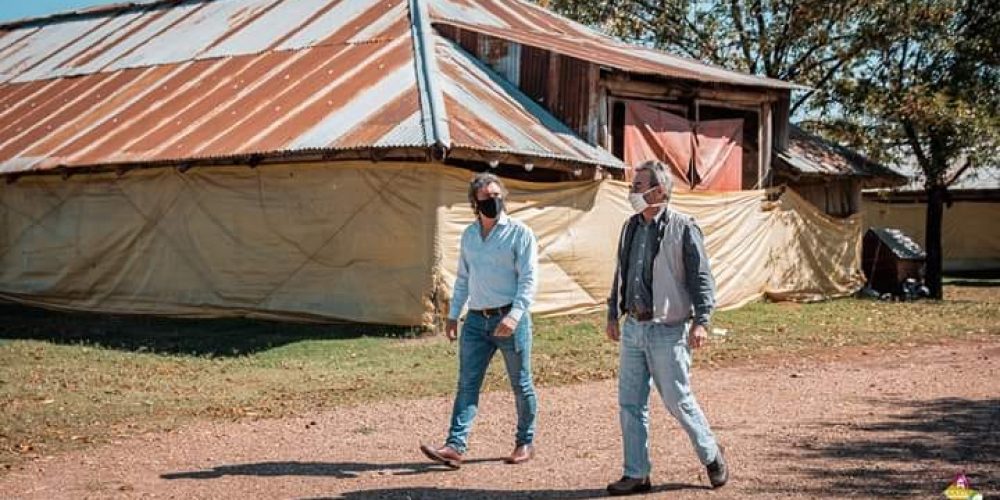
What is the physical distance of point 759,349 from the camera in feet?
45.0

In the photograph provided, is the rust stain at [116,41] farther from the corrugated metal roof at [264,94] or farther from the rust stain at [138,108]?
the rust stain at [138,108]

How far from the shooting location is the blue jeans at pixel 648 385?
648 cm

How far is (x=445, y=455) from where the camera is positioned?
7309 millimetres

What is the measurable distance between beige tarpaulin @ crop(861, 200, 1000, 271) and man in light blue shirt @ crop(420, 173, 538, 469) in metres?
29.0

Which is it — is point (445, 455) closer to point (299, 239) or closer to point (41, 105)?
point (299, 239)

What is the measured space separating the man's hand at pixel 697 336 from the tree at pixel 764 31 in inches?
685

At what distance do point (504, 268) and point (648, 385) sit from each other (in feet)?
4.11

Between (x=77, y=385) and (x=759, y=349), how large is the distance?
710 centimetres

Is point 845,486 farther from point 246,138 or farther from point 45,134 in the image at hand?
point 45,134

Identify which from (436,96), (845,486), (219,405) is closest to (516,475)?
(845,486)

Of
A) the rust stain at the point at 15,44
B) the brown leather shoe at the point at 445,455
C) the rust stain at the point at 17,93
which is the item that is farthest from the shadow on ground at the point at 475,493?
the rust stain at the point at 15,44

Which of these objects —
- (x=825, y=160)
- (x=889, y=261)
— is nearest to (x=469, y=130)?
(x=825, y=160)

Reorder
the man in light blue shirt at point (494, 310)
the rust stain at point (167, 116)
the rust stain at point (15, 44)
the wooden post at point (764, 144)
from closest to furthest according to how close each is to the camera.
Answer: the man in light blue shirt at point (494, 310) < the rust stain at point (167, 116) < the wooden post at point (764, 144) < the rust stain at point (15, 44)

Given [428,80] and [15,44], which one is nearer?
[428,80]
